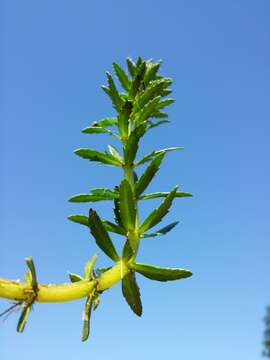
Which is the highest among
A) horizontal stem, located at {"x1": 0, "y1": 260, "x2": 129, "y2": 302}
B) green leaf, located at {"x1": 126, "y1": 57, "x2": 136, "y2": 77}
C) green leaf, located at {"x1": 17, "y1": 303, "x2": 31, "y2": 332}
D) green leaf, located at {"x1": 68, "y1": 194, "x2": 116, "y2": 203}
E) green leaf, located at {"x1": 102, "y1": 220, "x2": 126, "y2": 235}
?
green leaf, located at {"x1": 126, "y1": 57, "x2": 136, "y2": 77}

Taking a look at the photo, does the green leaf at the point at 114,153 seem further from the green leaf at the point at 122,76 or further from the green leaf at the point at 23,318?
the green leaf at the point at 23,318

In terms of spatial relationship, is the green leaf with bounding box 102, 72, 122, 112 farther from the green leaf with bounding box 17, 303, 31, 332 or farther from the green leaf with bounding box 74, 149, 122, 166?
the green leaf with bounding box 17, 303, 31, 332

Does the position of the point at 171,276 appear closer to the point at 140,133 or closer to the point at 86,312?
the point at 86,312

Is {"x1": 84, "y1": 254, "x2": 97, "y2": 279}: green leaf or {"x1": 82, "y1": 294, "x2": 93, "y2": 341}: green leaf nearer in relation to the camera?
{"x1": 82, "y1": 294, "x2": 93, "y2": 341}: green leaf

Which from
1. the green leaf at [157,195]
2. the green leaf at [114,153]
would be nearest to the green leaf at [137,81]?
the green leaf at [114,153]

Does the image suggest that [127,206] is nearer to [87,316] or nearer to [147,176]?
[147,176]

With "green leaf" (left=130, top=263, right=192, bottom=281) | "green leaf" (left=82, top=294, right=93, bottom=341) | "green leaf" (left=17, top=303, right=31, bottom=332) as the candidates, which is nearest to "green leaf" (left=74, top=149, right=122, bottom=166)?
"green leaf" (left=130, top=263, right=192, bottom=281)
